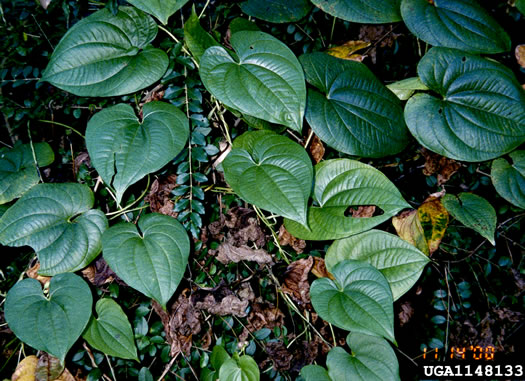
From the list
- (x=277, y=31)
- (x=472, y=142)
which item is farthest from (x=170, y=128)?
(x=472, y=142)

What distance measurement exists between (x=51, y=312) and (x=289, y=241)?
62 centimetres

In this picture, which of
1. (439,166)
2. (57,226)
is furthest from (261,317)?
(439,166)

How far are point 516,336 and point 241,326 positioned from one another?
3.46 ft

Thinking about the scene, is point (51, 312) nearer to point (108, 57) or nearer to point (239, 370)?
point (239, 370)

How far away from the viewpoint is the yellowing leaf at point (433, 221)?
1.14m

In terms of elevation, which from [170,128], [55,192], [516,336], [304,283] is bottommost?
[516,336]

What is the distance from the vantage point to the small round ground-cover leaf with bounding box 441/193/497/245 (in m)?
1.13

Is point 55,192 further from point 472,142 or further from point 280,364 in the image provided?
point 472,142

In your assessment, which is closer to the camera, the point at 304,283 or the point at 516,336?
the point at 304,283

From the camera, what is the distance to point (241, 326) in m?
1.11

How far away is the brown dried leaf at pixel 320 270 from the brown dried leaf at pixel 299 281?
0.09ft

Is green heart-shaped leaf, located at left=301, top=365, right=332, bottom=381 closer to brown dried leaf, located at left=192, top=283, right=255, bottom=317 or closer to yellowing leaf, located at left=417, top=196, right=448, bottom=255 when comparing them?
brown dried leaf, located at left=192, top=283, right=255, bottom=317

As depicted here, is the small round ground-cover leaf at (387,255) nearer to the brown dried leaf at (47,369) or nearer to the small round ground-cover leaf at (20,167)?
the brown dried leaf at (47,369)

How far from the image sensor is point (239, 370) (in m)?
1.01
